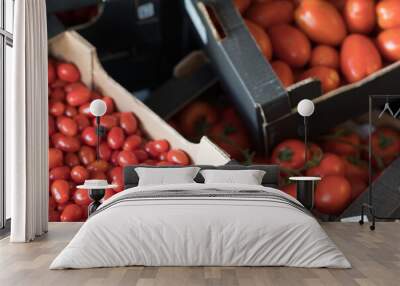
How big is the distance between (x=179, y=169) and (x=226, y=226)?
1439 millimetres

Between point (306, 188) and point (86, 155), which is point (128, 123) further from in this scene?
point (306, 188)

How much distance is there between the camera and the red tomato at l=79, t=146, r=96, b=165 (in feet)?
16.4

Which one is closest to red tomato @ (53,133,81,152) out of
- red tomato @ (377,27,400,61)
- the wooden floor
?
the wooden floor

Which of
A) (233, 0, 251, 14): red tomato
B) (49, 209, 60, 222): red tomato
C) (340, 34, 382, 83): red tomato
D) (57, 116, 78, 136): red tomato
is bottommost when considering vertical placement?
(49, 209, 60, 222): red tomato

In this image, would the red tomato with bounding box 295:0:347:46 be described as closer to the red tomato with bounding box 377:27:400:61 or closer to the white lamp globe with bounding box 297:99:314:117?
the red tomato with bounding box 377:27:400:61

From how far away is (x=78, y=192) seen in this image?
4.90m

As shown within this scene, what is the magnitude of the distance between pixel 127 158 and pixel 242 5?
5.15ft

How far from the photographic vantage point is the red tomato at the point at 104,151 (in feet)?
16.6

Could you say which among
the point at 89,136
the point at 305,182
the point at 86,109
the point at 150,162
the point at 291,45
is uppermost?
the point at 291,45

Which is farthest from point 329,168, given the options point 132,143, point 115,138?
point 115,138

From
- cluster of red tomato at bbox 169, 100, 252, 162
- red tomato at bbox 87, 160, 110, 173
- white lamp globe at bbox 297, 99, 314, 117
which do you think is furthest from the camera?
cluster of red tomato at bbox 169, 100, 252, 162

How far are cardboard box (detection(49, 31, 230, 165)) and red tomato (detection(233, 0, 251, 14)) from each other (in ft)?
3.66

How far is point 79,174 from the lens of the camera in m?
4.89

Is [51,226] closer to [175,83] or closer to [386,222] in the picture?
[175,83]
